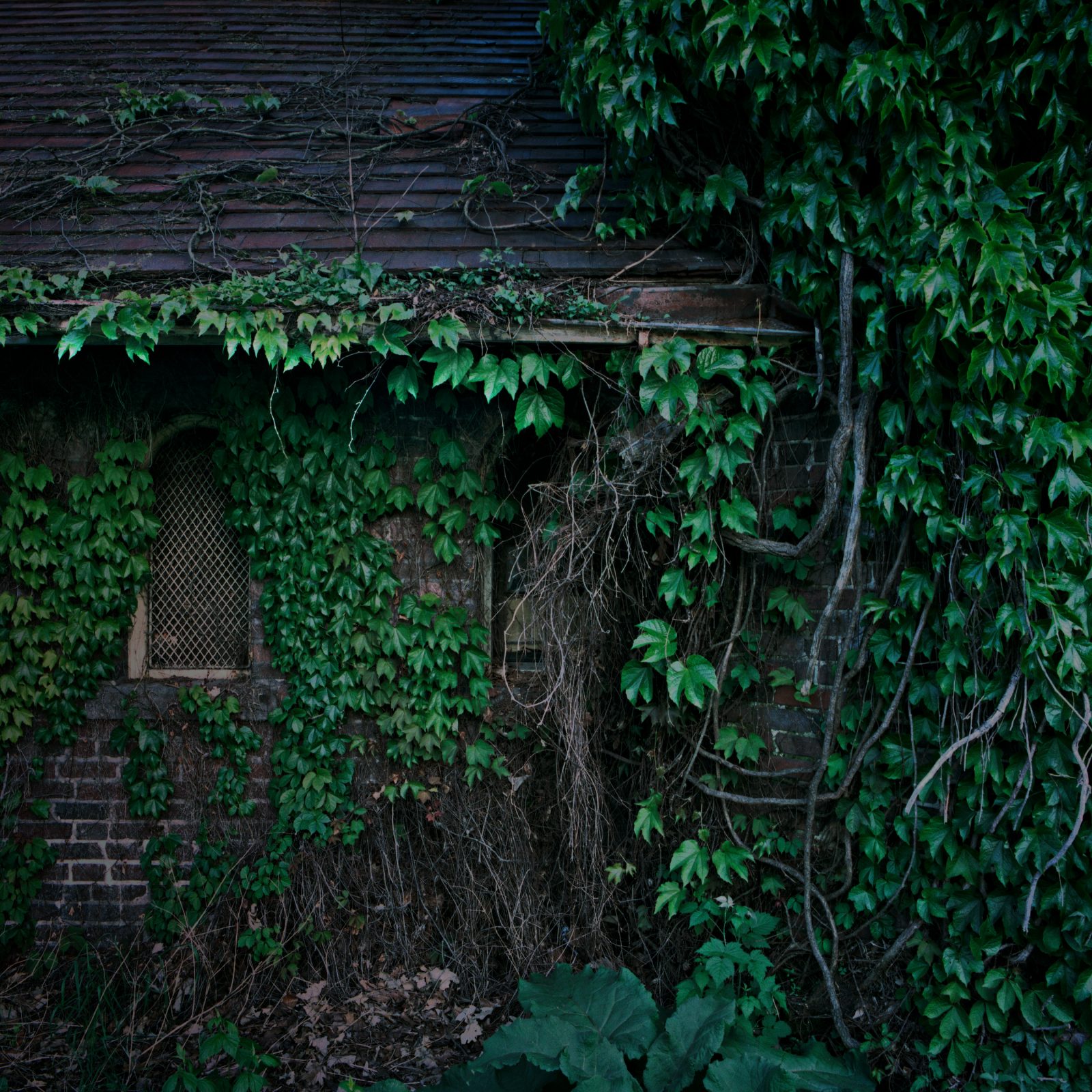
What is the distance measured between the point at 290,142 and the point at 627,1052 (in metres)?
4.57

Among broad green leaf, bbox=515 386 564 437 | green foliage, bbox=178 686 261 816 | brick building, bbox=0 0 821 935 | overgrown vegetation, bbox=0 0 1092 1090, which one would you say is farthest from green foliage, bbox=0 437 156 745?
broad green leaf, bbox=515 386 564 437

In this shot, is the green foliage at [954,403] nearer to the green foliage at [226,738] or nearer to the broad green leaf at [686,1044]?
the broad green leaf at [686,1044]

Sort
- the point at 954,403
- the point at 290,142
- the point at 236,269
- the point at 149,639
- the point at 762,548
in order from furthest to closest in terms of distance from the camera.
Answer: the point at 290,142, the point at 149,639, the point at 236,269, the point at 762,548, the point at 954,403

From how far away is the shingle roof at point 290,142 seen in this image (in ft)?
12.4

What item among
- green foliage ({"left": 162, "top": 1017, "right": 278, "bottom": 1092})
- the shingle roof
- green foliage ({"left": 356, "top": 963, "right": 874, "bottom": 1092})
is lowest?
green foliage ({"left": 162, "top": 1017, "right": 278, "bottom": 1092})

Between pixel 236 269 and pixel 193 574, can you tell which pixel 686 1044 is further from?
pixel 236 269

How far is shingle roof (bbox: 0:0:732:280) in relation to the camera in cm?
379

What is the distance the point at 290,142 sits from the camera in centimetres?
452

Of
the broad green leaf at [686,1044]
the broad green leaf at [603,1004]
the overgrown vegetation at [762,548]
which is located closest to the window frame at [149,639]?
the overgrown vegetation at [762,548]

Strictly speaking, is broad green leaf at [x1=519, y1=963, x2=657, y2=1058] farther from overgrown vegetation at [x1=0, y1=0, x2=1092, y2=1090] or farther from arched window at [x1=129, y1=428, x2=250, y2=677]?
arched window at [x1=129, y1=428, x2=250, y2=677]

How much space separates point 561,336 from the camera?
332 centimetres

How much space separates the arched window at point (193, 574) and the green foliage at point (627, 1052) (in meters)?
2.46

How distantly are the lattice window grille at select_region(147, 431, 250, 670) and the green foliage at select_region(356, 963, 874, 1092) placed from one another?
8.10 ft

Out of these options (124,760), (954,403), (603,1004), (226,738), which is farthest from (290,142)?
(603,1004)
